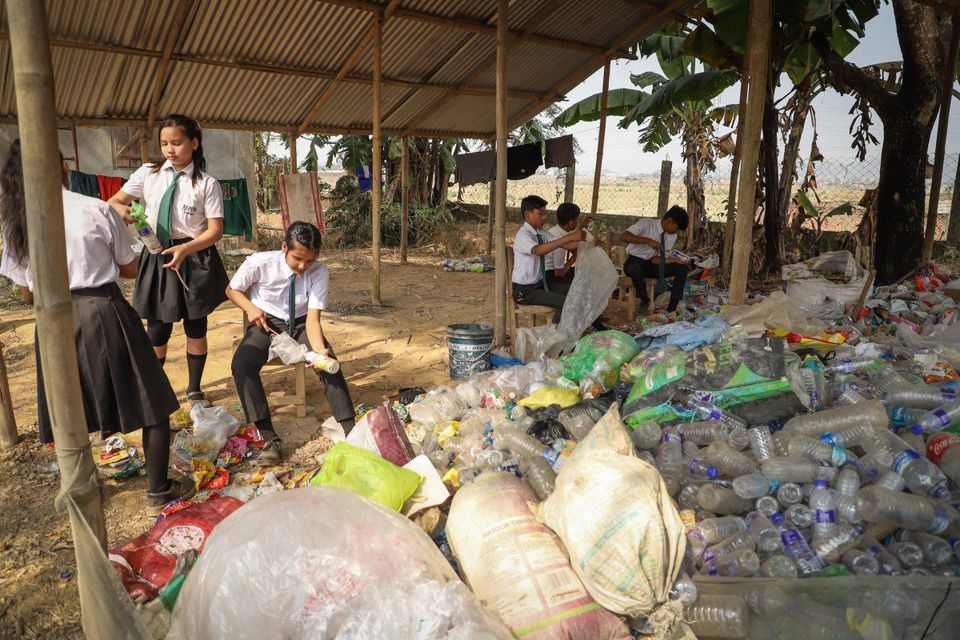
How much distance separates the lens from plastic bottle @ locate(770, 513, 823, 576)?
2288mm

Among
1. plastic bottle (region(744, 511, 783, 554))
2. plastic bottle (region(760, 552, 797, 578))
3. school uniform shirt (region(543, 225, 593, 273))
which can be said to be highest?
school uniform shirt (region(543, 225, 593, 273))

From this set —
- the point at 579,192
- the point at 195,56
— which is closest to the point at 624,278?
the point at 195,56

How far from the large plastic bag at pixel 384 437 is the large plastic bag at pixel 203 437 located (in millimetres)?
886

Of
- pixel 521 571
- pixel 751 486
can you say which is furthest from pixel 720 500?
pixel 521 571

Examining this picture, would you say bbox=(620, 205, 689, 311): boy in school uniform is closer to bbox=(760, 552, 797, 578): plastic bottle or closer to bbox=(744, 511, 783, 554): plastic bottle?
bbox=(744, 511, 783, 554): plastic bottle

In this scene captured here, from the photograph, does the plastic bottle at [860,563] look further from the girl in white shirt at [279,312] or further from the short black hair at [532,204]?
the short black hair at [532,204]

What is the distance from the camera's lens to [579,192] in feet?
90.1

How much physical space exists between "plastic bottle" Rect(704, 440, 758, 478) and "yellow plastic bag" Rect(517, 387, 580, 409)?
1038mm

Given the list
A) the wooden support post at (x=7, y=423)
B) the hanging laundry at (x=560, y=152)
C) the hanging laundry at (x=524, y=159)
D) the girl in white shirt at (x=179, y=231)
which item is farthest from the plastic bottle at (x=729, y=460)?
the hanging laundry at (x=524, y=159)

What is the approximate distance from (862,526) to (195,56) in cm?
683

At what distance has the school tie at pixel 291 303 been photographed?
13.1ft

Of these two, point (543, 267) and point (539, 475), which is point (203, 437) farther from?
point (543, 267)

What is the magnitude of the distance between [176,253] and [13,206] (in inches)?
47.6

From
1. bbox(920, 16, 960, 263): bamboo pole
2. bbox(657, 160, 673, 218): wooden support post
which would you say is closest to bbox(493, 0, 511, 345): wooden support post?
bbox(920, 16, 960, 263): bamboo pole
